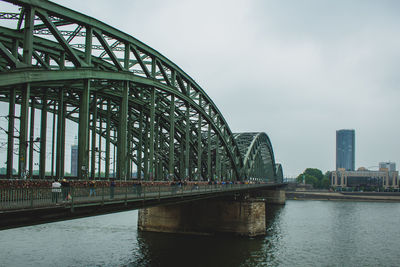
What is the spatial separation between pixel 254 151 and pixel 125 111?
78703 mm

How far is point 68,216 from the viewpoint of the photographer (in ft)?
59.9

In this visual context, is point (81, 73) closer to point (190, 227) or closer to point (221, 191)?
point (221, 191)

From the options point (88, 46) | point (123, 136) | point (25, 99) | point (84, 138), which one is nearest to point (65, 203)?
point (25, 99)

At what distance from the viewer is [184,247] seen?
3947 cm

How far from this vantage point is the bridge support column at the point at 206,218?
47.1 m

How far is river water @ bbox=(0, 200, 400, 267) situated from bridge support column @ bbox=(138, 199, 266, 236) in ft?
5.11

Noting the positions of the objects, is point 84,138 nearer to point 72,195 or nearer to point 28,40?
point 28,40

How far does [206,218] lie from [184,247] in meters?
8.61

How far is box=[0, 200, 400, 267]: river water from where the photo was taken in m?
33.3

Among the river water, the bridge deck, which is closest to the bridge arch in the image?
the river water

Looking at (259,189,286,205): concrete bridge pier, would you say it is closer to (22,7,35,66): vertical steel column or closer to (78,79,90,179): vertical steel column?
(78,79,90,179): vertical steel column

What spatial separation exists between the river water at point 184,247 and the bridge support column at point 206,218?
1557 mm

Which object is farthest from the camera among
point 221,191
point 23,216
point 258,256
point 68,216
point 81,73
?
point 221,191

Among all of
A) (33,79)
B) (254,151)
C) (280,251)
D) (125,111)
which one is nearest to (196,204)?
(280,251)
